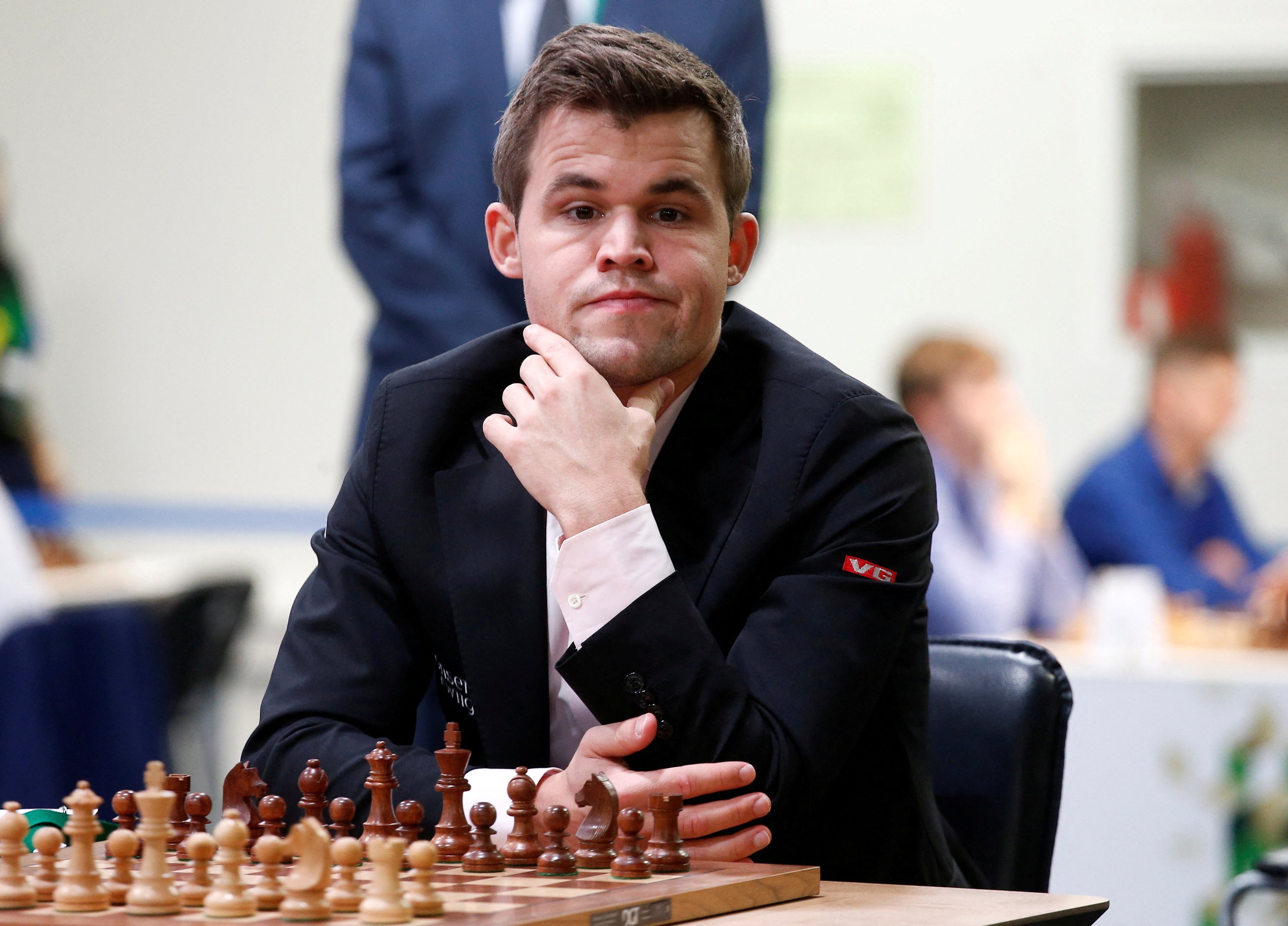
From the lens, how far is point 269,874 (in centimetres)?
101

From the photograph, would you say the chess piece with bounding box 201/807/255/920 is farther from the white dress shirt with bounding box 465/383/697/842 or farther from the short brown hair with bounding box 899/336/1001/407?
the short brown hair with bounding box 899/336/1001/407

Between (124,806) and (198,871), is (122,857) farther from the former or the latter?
(124,806)

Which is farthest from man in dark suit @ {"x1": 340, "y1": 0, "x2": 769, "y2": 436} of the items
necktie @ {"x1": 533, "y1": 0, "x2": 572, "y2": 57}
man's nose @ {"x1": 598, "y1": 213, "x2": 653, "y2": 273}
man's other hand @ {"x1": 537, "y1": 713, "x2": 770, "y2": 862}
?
man's other hand @ {"x1": 537, "y1": 713, "x2": 770, "y2": 862}

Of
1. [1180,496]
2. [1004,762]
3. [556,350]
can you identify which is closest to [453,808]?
[556,350]

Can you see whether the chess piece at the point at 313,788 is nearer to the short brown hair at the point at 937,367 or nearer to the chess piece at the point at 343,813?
the chess piece at the point at 343,813

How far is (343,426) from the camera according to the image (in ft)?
19.8

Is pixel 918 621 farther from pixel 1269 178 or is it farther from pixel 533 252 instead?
pixel 1269 178

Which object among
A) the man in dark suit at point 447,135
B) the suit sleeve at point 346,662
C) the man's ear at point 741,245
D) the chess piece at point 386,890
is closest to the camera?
the chess piece at point 386,890

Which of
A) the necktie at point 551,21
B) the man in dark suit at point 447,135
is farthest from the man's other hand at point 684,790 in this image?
the necktie at point 551,21

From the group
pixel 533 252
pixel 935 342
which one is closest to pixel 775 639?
pixel 533 252

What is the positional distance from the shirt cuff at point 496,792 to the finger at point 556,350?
1.26 feet

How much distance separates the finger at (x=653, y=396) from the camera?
1.60 metres

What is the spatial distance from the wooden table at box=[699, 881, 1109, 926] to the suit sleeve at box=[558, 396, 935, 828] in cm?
19

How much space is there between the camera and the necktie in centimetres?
262
